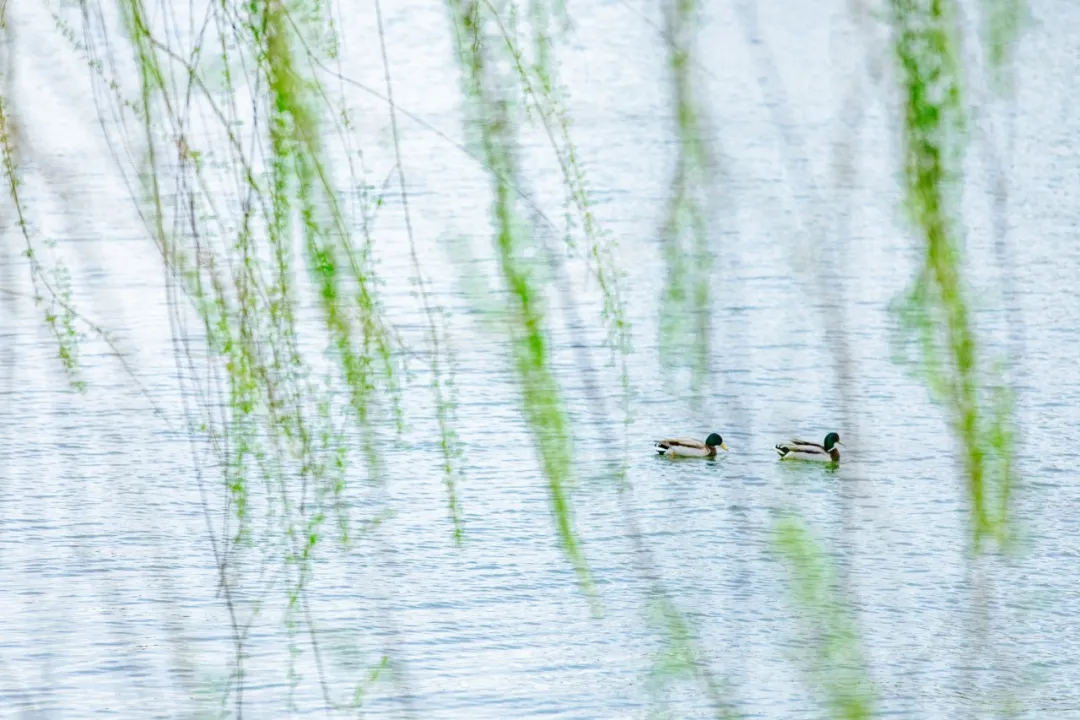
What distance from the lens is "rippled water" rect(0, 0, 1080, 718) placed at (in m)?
7.18

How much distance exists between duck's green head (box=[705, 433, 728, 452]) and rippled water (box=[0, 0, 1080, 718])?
11cm

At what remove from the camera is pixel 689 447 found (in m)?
9.90

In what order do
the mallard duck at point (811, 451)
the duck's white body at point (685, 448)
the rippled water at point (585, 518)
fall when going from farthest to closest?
the duck's white body at point (685, 448) < the mallard duck at point (811, 451) < the rippled water at point (585, 518)

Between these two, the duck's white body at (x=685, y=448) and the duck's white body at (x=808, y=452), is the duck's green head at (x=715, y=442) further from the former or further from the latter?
the duck's white body at (x=808, y=452)

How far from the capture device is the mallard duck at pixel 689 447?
988 centimetres

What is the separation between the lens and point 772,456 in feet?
33.7

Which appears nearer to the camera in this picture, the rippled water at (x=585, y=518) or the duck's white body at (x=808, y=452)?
the rippled water at (x=585, y=518)

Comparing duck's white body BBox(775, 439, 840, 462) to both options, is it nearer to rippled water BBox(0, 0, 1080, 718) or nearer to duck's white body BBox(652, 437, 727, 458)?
rippled water BBox(0, 0, 1080, 718)

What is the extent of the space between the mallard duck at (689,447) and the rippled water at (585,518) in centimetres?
7

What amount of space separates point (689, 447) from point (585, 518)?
3.28ft

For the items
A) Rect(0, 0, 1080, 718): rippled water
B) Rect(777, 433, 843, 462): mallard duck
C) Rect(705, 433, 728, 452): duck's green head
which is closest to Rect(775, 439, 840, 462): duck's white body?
Rect(777, 433, 843, 462): mallard duck

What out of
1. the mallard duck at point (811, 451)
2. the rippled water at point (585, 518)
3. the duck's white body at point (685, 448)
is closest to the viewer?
the rippled water at point (585, 518)

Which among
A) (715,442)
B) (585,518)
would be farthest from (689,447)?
(585,518)

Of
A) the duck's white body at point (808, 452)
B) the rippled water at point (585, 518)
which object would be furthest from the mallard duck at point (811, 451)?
the rippled water at point (585, 518)
